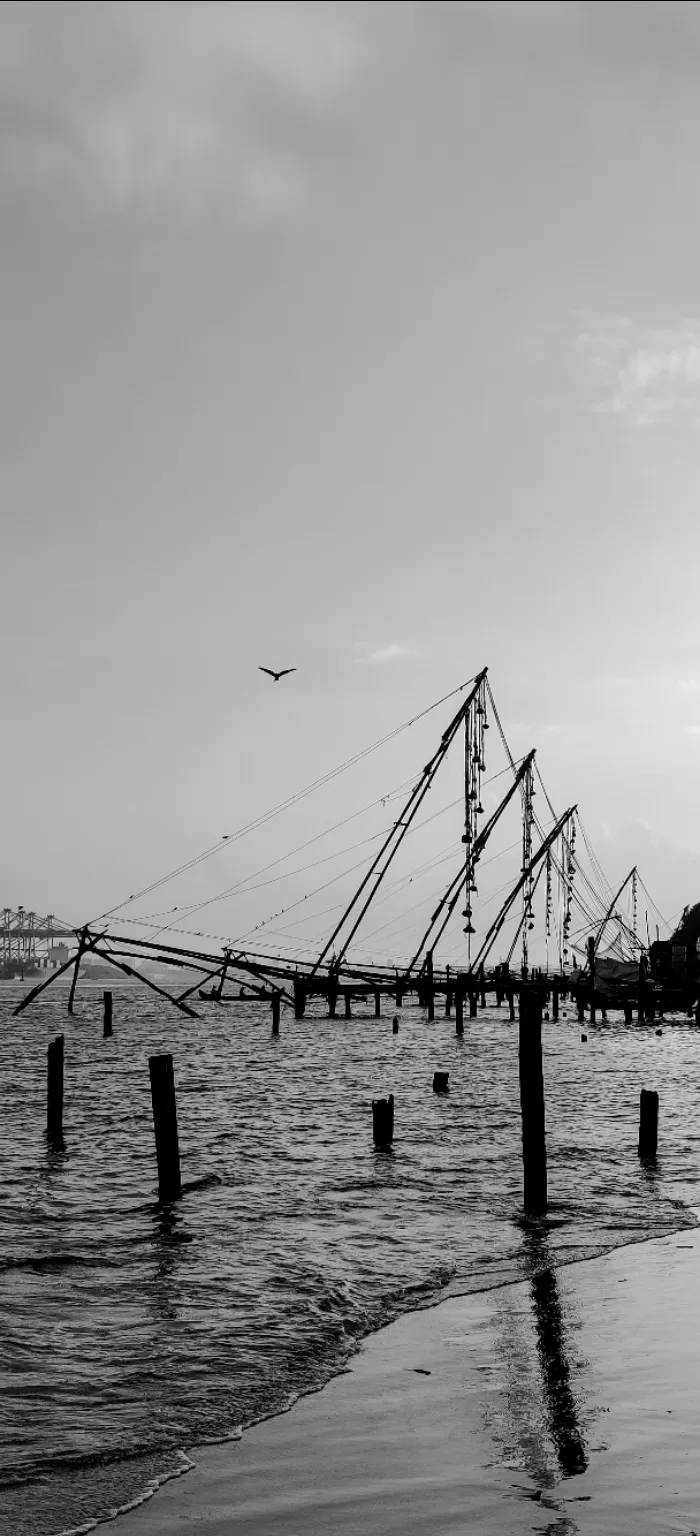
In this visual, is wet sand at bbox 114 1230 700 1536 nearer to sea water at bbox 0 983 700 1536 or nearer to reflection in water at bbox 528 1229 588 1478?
reflection in water at bbox 528 1229 588 1478

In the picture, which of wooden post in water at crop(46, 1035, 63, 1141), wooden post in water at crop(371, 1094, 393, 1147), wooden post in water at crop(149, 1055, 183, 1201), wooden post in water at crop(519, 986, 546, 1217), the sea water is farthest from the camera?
wooden post in water at crop(46, 1035, 63, 1141)

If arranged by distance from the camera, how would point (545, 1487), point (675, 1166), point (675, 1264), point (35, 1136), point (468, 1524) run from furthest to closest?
point (35, 1136) → point (675, 1166) → point (675, 1264) → point (545, 1487) → point (468, 1524)

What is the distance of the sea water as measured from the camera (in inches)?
395

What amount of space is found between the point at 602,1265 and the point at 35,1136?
16.4m

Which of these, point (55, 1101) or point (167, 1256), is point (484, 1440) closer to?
point (167, 1256)

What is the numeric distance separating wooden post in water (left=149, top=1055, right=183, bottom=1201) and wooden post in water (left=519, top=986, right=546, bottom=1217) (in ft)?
18.2

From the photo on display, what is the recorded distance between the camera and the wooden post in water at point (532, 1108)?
18.2 m

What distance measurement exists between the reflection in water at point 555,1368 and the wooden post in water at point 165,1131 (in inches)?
245

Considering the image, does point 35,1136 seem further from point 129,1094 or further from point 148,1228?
point 148,1228

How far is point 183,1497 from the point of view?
327 inches

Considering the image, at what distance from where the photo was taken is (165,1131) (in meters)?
19.3

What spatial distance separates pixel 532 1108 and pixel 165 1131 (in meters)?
5.83

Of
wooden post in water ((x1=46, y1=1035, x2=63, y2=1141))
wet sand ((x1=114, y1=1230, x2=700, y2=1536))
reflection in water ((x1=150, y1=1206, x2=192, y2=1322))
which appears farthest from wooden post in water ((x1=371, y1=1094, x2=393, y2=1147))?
wet sand ((x1=114, y1=1230, x2=700, y2=1536))

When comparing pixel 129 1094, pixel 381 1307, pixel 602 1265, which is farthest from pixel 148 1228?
pixel 129 1094
